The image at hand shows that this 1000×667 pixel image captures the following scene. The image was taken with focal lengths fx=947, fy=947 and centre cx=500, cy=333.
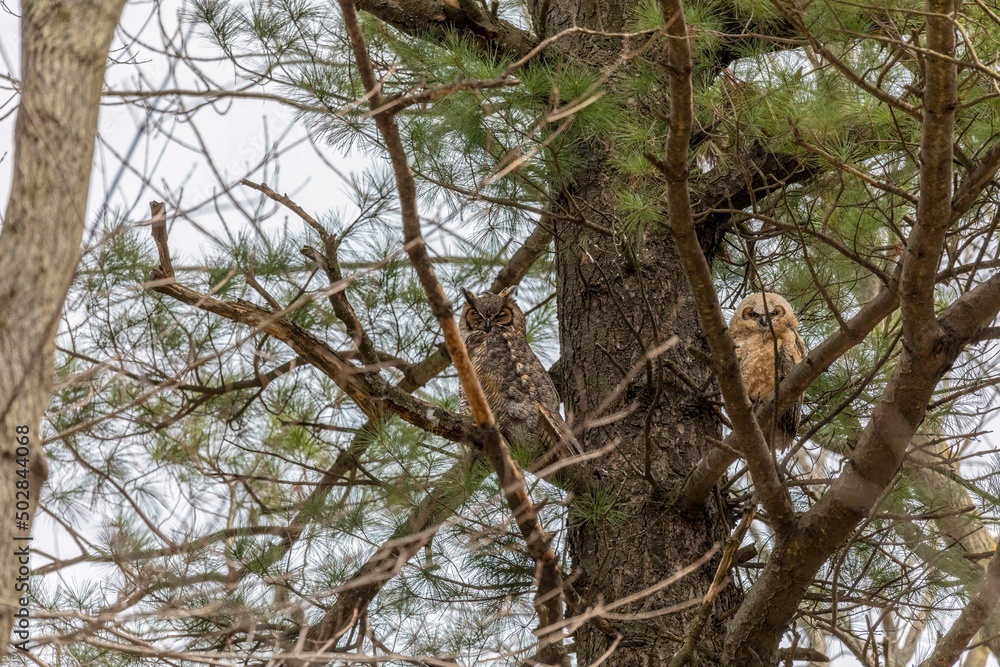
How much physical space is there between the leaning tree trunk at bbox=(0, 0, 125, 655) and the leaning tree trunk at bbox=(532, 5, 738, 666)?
1527 millimetres

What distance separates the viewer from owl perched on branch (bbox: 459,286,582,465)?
12.2ft

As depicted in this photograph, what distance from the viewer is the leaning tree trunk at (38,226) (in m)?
1.58

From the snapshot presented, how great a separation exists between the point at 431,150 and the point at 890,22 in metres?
1.52

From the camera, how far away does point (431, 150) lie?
3312 millimetres

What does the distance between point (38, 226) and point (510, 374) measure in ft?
8.43

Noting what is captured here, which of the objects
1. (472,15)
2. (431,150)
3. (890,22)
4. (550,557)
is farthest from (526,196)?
(550,557)

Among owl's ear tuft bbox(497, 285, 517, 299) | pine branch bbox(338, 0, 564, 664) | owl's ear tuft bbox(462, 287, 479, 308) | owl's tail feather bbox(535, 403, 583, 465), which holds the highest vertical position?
owl's ear tuft bbox(497, 285, 517, 299)

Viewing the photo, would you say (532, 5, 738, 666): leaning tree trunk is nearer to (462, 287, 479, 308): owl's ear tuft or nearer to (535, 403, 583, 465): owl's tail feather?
(535, 403, 583, 465): owl's tail feather

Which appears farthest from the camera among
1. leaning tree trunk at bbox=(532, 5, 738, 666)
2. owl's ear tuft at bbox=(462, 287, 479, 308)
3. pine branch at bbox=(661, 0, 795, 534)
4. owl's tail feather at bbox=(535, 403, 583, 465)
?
owl's ear tuft at bbox=(462, 287, 479, 308)

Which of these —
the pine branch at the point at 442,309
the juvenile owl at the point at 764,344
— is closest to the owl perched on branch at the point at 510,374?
the juvenile owl at the point at 764,344

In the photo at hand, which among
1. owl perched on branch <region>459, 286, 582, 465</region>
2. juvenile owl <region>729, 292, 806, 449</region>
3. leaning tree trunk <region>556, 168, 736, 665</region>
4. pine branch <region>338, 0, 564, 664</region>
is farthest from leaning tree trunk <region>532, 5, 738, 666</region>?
pine branch <region>338, 0, 564, 664</region>

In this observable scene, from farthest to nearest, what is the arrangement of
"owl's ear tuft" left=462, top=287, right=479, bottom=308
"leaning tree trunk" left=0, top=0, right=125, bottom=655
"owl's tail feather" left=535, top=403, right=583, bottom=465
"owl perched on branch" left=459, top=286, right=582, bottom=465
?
"owl's ear tuft" left=462, top=287, right=479, bottom=308 < "owl perched on branch" left=459, top=286, right=582, bottom=465 < "owl's tail feather" left=535, top=403, right=583, bottom=465 < "leaning tree trunk" left=0, top=0, right=125, bottom=655

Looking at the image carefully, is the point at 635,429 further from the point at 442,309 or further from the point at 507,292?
the point at 442,309

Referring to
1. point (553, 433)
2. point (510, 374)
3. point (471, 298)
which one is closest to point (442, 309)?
point (553, 433)
